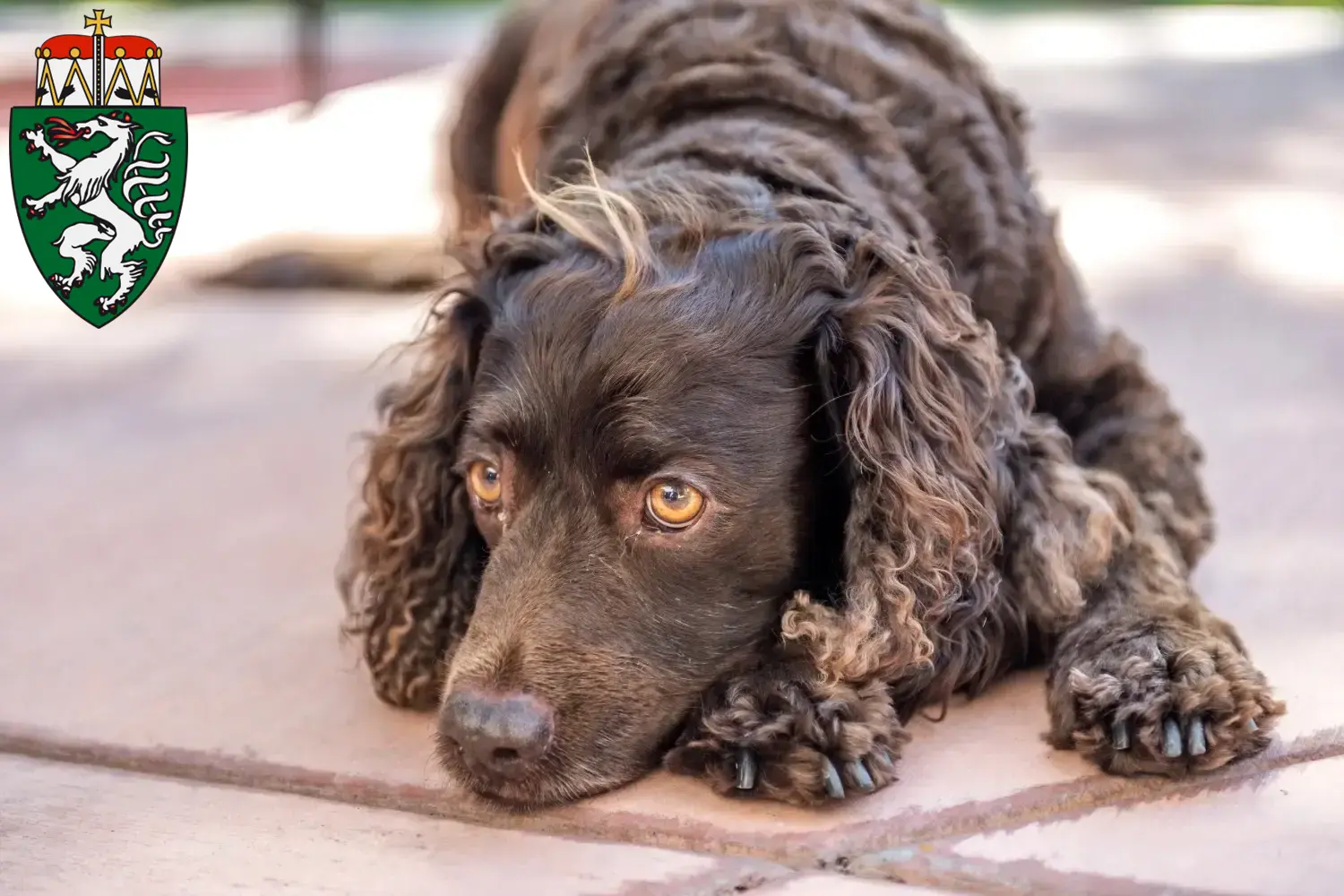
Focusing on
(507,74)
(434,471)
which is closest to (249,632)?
(434,471)

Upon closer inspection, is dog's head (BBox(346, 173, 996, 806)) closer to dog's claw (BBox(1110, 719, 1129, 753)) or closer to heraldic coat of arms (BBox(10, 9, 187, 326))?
dog's claw (BBox(1110, 719, 1129, 753))

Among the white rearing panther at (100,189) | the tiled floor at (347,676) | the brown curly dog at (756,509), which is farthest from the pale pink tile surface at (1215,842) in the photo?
the white rearing panther at (100,189)

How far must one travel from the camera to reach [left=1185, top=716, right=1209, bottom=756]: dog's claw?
2469 millimetres

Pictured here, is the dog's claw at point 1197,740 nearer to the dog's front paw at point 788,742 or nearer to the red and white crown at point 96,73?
the dog's front paw at point 788,742

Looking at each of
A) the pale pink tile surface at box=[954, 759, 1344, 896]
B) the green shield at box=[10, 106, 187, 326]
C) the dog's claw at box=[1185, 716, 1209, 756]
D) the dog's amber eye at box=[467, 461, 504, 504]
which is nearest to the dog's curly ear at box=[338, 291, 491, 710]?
the dog's amber eye at box=[467, 461, 504, 504]

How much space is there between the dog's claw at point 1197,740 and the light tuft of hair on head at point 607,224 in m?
1.19

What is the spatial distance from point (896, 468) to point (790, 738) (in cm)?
49

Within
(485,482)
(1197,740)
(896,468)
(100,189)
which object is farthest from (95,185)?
(1197,740)

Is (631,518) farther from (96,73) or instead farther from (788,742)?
(96,73)

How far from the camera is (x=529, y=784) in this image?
2.49 m

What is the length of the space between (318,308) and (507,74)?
53.2 inches

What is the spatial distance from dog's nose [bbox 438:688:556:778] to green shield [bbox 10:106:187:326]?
98 centimetres

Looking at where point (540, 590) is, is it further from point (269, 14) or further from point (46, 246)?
point (269, 14)

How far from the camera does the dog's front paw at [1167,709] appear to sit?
248 centimetres
